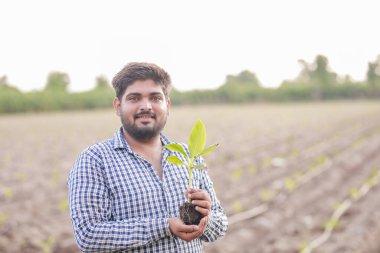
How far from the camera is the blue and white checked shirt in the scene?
1.59 m

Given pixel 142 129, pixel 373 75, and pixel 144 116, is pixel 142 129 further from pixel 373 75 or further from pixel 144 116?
pixel 373 75

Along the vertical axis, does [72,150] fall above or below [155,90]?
below

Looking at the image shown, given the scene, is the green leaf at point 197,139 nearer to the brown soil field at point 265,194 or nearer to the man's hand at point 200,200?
the man's hand at point 200,200

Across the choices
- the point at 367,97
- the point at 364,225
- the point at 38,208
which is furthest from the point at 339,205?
the point at 367,97

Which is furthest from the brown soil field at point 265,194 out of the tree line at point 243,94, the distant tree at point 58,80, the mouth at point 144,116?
the distant tree at point 58,80

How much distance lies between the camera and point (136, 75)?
5.83ft

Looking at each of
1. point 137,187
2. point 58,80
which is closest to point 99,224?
point 137,187

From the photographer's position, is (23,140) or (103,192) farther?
(23,140)

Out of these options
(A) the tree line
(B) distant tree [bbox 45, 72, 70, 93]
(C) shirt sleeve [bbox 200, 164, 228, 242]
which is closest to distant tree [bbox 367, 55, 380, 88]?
(A) the tree line

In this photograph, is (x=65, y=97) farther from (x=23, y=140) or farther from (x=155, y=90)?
(x=155, y=90)

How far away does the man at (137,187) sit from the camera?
1.59 m

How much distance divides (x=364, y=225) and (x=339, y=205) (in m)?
0.93

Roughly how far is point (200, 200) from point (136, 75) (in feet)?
1.77

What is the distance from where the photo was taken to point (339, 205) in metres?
6.56
